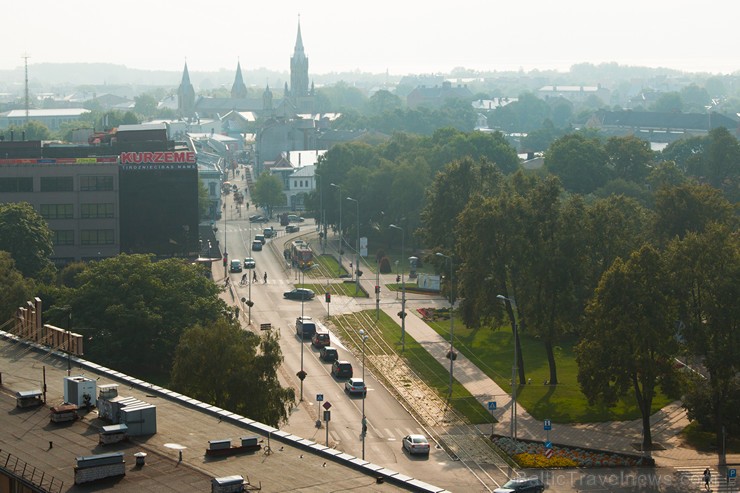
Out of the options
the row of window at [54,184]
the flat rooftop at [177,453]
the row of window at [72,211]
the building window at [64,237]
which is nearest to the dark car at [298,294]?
the row of window at [72,211]

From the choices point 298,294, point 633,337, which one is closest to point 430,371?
point 633,337

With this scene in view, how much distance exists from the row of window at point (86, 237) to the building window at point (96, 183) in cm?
377

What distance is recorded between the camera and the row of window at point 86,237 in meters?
122

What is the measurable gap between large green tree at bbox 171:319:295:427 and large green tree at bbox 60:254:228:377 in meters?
13.1

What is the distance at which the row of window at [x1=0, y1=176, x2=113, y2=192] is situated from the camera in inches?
4771

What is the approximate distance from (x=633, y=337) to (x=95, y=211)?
66737 mm

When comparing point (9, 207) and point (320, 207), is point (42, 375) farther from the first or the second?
point (320, 207)

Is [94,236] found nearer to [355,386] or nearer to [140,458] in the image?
[355,386]

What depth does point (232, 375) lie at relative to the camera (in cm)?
6812

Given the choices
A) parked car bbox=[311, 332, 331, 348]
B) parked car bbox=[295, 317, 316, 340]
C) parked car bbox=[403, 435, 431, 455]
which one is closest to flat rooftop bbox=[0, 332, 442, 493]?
parked car bbox=[403, 435, 431, 455]

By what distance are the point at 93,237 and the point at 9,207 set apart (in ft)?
42.8

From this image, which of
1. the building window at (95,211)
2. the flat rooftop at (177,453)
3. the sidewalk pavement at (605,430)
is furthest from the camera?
the building window at (95,211)

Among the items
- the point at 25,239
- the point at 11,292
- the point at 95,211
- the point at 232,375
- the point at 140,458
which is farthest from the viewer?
the point at 95,211

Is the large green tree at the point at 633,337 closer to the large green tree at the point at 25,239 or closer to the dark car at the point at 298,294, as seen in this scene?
the dark car at the point at 298,294
